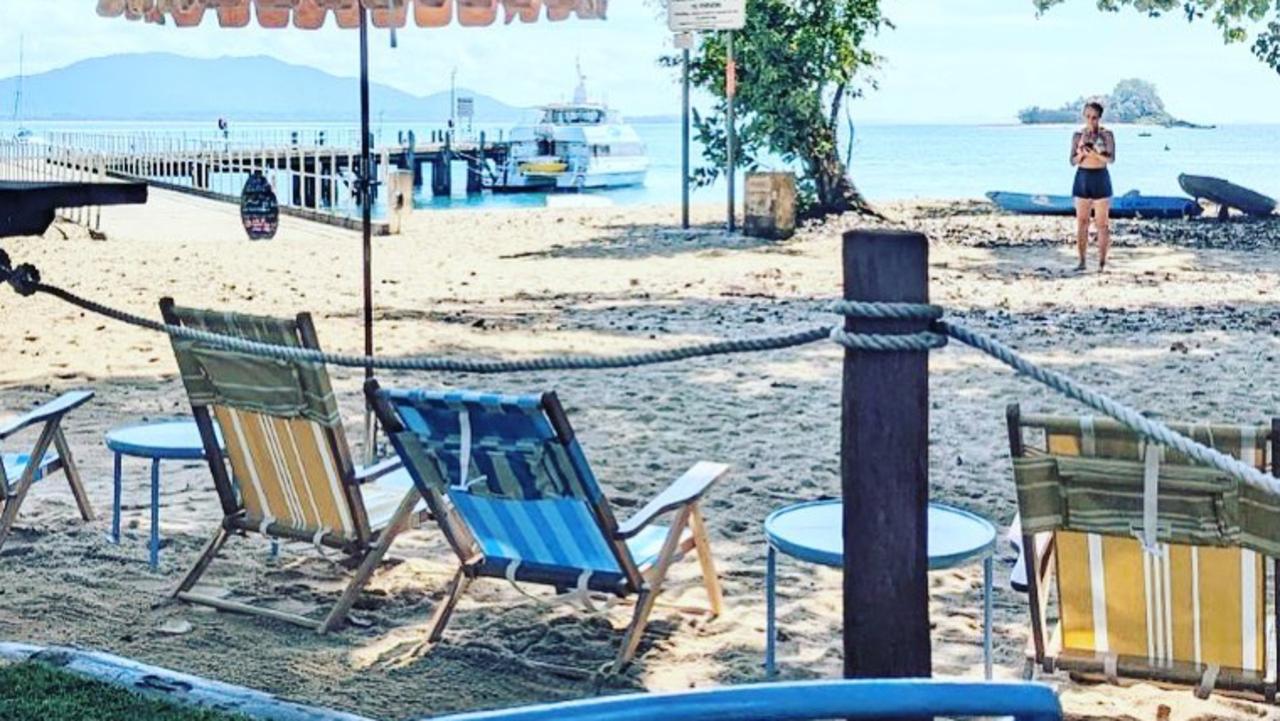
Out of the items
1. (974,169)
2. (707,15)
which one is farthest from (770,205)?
(974,169)

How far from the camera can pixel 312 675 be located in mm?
3889

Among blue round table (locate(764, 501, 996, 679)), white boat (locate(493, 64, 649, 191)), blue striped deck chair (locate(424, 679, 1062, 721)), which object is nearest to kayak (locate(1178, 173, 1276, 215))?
blue round table (locate(764, 501, 996, 679))

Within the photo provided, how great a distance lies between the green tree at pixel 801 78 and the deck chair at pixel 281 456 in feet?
48.9

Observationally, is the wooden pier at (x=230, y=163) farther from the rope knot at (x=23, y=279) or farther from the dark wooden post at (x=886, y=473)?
the dark wooden post at (x=886, y=473)

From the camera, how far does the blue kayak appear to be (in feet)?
63.4

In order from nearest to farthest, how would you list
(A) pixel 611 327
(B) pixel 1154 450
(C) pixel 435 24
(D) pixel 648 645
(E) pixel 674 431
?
(B) pixel 1154 450 < (D) pixel 648 645 < (C) pixel 435 24 < (E) pixel 674 431 < (A) pixel 611 327

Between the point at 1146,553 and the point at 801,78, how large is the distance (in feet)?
53.7

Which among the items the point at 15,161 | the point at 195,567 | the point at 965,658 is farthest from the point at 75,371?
the point at 15,161

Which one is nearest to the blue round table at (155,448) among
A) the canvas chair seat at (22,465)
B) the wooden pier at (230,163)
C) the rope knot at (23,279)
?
the canvas chair seat at (22,465)

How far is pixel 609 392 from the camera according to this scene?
7938mm

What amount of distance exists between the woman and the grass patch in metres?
10.4

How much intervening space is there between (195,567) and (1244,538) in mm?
2824

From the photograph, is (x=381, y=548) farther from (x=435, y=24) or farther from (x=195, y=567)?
(x=435, y=24)

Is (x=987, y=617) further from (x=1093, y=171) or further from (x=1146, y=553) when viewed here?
(x=1093, y=171)
